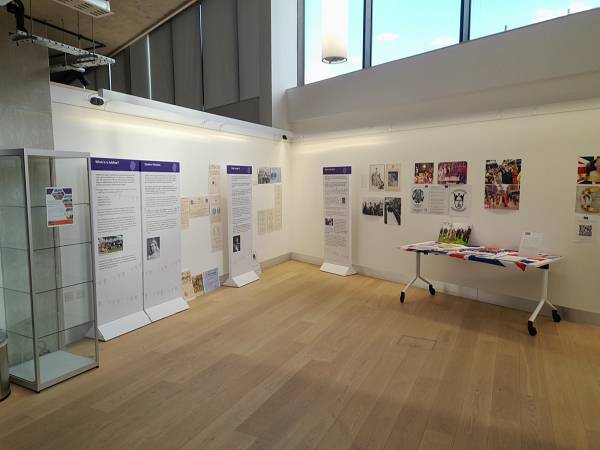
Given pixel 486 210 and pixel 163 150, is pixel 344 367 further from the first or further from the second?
pixel 163 150

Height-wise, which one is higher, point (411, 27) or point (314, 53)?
point (314, 53)

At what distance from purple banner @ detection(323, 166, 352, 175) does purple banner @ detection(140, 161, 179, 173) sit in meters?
2.75

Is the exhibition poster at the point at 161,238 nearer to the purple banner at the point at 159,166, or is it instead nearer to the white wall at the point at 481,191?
the purple banner at the point at 159,166

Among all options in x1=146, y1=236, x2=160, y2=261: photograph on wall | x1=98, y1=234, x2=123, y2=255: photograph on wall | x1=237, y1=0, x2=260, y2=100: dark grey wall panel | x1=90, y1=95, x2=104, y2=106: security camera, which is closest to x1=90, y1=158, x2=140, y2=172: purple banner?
x1=90, y1=95, x2=104, y2=106: security camera

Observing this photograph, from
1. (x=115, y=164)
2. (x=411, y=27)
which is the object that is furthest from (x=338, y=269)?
(x=411, y=27)

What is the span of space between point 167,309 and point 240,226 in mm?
1788

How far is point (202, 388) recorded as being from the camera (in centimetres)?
303

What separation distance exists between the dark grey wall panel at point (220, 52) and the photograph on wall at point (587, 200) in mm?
6181

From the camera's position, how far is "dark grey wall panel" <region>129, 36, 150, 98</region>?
9.56 metres

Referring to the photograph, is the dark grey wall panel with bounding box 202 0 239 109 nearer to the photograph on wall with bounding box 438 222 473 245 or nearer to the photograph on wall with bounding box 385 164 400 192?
the photograph on wall with bounding box 385 164 400 192

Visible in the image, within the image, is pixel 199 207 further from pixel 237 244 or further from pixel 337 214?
pixel 337 214

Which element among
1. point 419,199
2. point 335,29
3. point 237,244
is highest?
point 335,29

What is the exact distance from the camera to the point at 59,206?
3098 mm

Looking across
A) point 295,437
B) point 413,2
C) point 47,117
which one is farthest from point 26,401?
point 413,2
